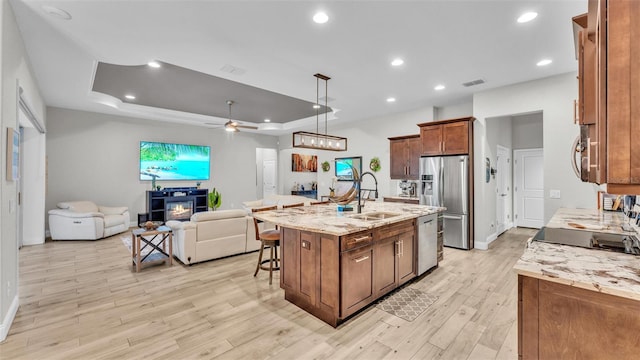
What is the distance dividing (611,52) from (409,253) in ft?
9.12

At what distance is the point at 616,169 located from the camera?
903mm

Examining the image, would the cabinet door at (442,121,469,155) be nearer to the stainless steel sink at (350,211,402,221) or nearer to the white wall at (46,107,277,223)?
the stainless steel sink at (350,211,402,221)

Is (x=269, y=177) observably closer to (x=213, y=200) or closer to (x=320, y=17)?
(x=213, y=200)

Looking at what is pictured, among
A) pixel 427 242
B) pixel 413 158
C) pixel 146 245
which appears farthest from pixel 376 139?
pixel 146 245

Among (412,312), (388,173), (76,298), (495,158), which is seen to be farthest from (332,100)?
(76,298)

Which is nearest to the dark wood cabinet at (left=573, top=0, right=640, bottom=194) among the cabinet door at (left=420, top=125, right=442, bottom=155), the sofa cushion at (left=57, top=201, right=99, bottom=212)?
the cabinet door at (left=420, top=125, right=442, bottom=155)

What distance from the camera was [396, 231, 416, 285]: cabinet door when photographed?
10.3 feet

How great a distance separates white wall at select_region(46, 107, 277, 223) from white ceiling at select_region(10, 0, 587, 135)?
5.83ft

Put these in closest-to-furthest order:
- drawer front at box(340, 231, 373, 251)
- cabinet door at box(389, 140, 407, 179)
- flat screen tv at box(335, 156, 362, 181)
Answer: drawer front at box(340, 231, 373, 251), cabinet door at box(389, 140, 407, 179), flat screen tv at box(335, 156, 362, 181)

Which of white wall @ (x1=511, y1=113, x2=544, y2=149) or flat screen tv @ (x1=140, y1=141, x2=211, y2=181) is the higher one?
white wall @ (x1=511, y1=113, x2=544, y2=149)

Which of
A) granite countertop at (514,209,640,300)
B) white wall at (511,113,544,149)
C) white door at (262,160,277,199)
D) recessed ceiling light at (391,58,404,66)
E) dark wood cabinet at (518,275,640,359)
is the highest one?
recessed ceiling light at (391,58,404,66)

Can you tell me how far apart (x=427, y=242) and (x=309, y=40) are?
298 centimetres

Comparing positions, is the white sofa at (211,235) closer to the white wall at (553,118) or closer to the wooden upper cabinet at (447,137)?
the wooden upper cabinet at (447,137)

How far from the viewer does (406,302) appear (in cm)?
294
